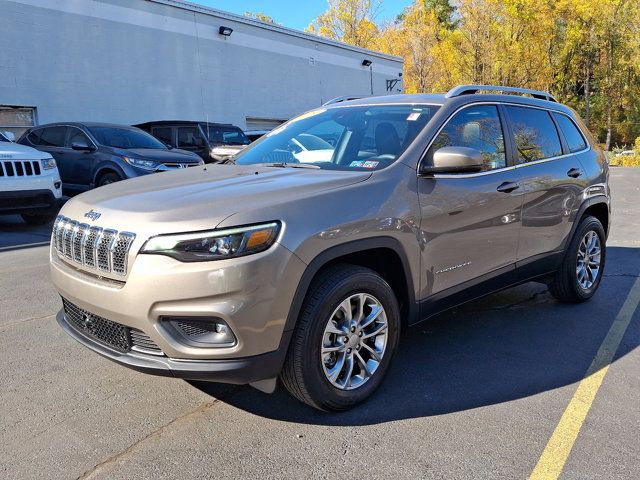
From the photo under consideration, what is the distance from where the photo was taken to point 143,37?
54.6ft

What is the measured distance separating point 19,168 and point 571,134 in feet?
24.6

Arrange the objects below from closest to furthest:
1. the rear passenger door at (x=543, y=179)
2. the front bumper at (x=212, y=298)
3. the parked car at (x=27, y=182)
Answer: the front bumper at (x=212, y=298) → the rear passenger door at (x=543, y=179) → the parked car at (x=27, y=182)

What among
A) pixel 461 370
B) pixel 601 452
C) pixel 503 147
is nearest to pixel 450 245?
pixel 461 370

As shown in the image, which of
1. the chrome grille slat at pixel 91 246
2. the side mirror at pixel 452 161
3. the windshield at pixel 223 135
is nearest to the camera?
the chrome grille slat at pixel 91 246

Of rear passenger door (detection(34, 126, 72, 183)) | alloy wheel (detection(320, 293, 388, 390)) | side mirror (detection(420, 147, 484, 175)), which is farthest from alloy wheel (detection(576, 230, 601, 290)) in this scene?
rear passenger door (detection(34, 126, 72, 183))

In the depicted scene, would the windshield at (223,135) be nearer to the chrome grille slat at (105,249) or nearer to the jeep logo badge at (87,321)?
the jeep logo badge at (87,321)

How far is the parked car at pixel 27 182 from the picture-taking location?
26.6 ft

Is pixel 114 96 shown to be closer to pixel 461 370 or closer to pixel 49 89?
pixel 49 89

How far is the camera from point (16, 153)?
831 centimetres

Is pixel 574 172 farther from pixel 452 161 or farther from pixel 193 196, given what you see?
pixel 193 196

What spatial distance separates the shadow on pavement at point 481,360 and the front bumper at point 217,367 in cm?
51

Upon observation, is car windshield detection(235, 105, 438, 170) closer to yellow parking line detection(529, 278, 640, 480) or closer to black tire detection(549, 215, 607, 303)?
yellow parking line detection(529, 278, 640, 480)

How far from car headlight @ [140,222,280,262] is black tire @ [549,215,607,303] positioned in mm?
3300

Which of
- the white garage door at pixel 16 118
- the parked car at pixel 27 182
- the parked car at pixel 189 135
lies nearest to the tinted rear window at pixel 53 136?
the parked car at pixel 27 182
